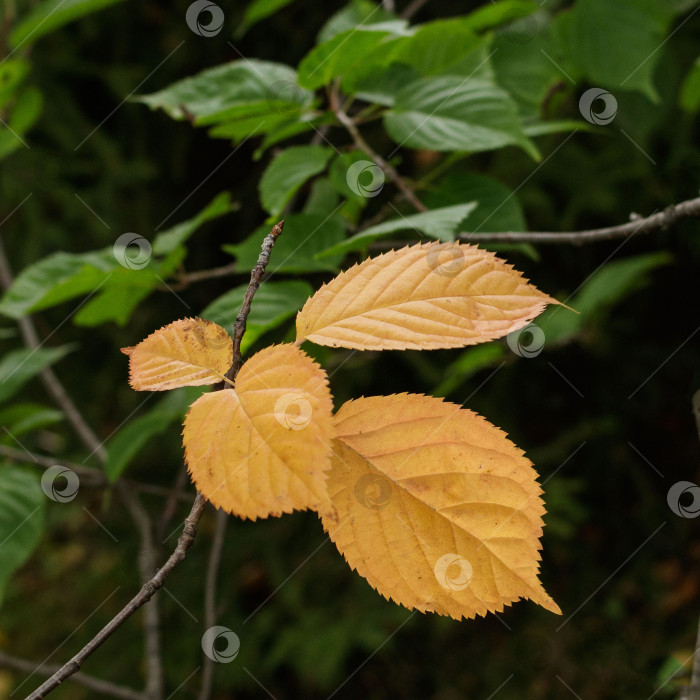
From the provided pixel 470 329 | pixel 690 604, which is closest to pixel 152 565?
pixel 470 329

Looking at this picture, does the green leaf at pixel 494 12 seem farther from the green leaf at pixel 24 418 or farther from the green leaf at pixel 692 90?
the green leaf at pixel 24 418

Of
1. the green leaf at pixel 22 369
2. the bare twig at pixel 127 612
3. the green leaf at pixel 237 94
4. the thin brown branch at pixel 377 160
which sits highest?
the thin brown branch at pixel 377 160

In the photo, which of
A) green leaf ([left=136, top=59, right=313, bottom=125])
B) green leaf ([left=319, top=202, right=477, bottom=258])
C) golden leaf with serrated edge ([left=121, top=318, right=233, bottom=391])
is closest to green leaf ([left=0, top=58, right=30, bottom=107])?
green leaf ([left=136, top=59, right=313, bottom=125])

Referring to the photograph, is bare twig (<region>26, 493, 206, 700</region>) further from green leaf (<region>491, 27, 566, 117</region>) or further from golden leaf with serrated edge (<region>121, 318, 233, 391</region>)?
green leaf (<region>491, 27, 566, 117</region>)

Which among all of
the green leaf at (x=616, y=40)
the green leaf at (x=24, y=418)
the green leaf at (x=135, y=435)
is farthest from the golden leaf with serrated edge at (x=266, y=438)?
the green leaf at (x=616, y=40)

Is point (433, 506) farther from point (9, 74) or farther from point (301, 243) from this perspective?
point (9, 74)

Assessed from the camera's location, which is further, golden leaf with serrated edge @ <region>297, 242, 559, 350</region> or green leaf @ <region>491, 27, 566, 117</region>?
green leaf @ <region>491, 27, 566, 117</region>

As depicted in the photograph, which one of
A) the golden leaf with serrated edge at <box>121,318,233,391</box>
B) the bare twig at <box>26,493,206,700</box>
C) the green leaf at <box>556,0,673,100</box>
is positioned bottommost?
the bare twig at <box>26,493,206,700</box>
